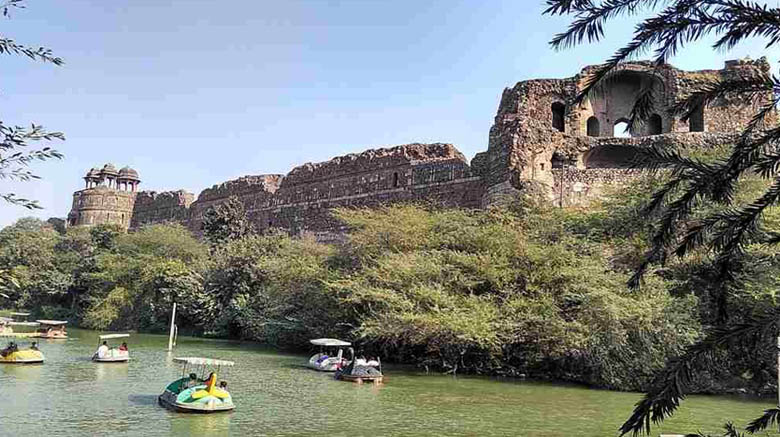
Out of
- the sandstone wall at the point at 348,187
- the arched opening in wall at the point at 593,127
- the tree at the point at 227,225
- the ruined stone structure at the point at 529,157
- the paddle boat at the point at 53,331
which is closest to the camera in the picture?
the ruined stone structure at the point at 529,157

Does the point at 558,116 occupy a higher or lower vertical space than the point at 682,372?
higher

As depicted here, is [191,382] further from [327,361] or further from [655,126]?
[655,126]

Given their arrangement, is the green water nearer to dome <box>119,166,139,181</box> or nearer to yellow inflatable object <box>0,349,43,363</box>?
yellow inflatable object <box>0,349,43,363</box>

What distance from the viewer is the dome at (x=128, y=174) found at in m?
49.4

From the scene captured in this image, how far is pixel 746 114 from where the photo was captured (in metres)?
24.3

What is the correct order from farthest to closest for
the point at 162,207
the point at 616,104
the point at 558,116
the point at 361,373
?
the point at 162,207 < the point at 616,104 < the point at 558,116 < the point at 361,373

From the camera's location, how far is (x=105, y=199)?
47.5m

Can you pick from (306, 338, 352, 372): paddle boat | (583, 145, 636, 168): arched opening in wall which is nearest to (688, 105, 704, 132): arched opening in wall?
(583, 145, 636, 168): arched opening in wall

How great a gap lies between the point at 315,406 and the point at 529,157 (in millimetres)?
12670

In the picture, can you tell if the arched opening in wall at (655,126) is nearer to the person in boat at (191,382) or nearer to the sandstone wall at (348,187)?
the sandstone wall at (348,187)

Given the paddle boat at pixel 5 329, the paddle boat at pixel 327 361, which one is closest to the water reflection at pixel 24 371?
the paddle boat at pixel 327 361

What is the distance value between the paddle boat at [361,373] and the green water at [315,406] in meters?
0.23

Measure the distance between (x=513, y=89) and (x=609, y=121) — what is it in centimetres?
417

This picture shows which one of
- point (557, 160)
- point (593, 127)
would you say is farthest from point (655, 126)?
point (557, 160)
